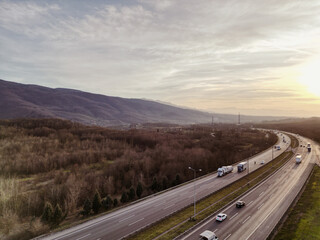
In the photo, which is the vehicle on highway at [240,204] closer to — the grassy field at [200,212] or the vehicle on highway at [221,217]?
the grassy field at [200,212]

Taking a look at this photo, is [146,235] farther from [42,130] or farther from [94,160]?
[42,130]

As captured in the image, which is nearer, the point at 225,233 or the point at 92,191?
the point at 225,233

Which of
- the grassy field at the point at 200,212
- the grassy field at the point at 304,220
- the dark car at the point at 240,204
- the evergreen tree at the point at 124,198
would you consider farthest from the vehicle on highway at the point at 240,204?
the evergreen tree at the point at 124,198

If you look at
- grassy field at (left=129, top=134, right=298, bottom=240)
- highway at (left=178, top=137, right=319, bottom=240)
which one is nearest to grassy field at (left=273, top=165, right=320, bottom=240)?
highway at (left=178, top=137, right=319, bottom=240)

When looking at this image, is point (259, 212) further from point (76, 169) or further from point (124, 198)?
point (76, 169)

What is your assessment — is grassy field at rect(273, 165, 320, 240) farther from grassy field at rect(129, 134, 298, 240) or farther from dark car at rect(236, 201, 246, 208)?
grassy field at rect(129, 134, 298, 240)

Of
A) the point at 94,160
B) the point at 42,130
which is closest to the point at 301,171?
the point at 94,160
